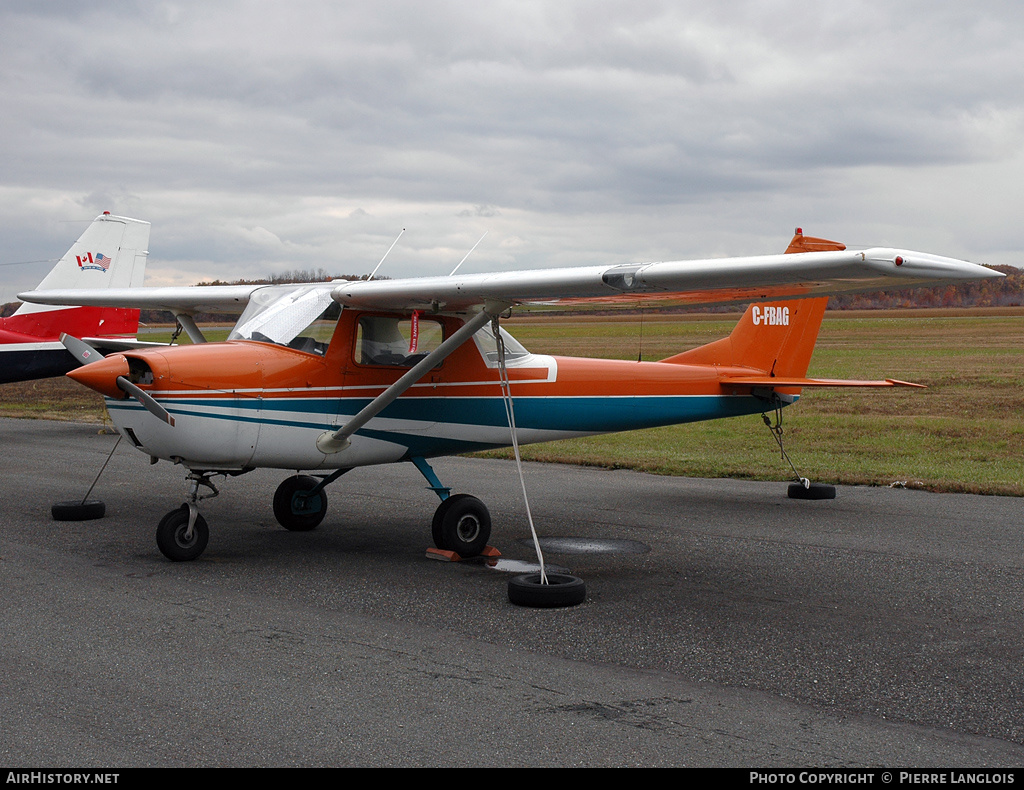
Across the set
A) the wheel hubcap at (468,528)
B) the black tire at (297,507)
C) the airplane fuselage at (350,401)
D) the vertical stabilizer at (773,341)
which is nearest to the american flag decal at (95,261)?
the black tire at (297,507)

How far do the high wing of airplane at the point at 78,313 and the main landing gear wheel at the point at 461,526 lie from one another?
42.0 feet

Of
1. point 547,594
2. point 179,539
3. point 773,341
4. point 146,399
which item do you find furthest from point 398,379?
point 773,341

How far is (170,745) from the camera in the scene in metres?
3.96

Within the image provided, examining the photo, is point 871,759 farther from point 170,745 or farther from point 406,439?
point 406,439

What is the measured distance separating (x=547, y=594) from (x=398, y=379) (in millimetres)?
2701

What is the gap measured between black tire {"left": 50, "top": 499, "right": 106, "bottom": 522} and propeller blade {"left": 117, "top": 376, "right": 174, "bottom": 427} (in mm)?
3087

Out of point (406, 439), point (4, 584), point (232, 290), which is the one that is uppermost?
point (232, 290)

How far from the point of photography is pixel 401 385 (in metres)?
7.68

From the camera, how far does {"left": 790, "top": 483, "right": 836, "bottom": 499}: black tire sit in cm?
1070

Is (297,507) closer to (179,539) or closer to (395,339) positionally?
(179,539)

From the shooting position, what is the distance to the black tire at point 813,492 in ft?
35.1

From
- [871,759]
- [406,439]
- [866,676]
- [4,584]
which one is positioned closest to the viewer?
[871,759]

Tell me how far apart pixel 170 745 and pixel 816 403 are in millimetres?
20586

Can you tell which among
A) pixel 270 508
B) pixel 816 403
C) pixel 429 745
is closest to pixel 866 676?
pixel 429 745
